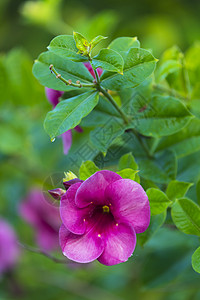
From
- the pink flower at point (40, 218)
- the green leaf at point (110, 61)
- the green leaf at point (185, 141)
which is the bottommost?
the pink flower at point (40, 218)

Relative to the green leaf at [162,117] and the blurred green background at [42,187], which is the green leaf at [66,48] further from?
the blurred green background at [42,187]

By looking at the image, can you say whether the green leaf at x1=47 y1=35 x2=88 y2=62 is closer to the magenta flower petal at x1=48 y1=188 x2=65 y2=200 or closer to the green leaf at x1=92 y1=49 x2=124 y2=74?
the green leaf at x1=92 y1=49 x2=124 y2=74

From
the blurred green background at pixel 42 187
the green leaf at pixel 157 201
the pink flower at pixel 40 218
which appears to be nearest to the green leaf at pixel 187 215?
the green leaf at pixel 157 201

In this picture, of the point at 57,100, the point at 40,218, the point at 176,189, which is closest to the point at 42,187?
the point at 40,218

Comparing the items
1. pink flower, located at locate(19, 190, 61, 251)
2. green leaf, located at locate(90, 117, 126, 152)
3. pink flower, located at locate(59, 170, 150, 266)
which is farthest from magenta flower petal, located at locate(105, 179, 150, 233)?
pink flower, located at locate(19, 190, 61, 251)

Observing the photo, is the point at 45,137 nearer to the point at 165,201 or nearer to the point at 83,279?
the point at 83,279

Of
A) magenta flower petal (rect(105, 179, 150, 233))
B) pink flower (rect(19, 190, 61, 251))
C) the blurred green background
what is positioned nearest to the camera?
magenta flower petal (rect(105, 179, 150, 233))
